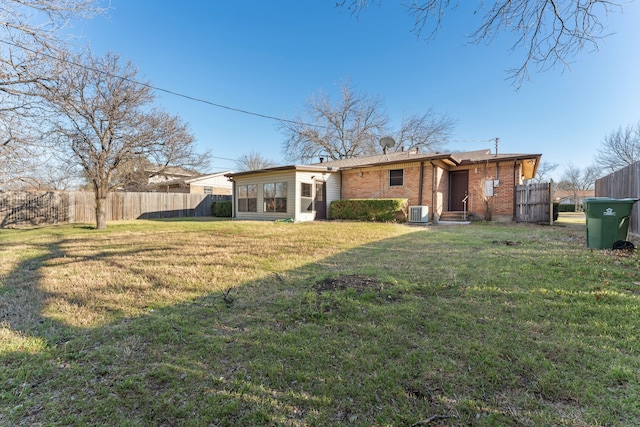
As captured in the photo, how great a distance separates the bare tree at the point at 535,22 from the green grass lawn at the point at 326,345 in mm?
3039

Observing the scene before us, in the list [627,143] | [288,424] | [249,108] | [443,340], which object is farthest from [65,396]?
[627,143]

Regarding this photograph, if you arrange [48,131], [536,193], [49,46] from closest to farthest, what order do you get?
1. [49,46]
2. [48,131]
3. [536,193]

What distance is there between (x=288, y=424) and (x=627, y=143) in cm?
3610

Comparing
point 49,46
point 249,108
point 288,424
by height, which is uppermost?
point 249,108

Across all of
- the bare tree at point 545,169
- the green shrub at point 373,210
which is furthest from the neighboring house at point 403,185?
the bare tree at point 545,169

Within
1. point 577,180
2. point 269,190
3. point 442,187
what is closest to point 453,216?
point 442,187

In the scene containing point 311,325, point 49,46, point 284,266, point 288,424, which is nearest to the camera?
point 288,424

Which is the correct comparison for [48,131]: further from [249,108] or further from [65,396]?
[65,396]

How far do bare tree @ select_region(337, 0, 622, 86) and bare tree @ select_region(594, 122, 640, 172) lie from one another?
2917 cm

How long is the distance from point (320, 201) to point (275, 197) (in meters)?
2.34

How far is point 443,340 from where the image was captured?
2.32 m

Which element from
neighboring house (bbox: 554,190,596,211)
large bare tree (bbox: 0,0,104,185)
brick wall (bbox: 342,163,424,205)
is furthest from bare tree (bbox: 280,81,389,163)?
neighboring house (bbox: 554,190,596,211)

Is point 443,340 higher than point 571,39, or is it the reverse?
point 571,39

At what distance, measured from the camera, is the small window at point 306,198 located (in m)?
13.9
